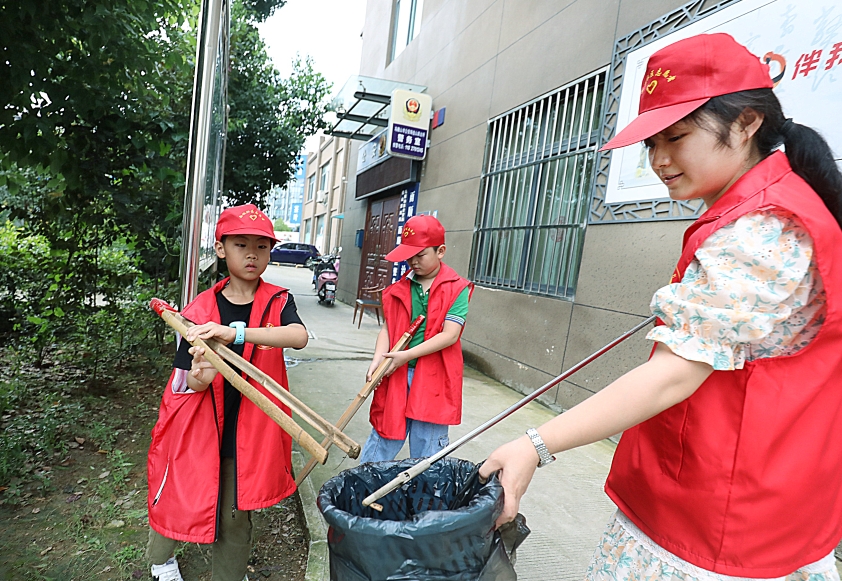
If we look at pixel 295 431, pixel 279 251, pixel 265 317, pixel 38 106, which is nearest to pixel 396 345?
pixel 265 317

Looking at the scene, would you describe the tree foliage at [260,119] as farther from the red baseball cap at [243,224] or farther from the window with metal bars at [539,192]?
the red baseball cap at [243,224]

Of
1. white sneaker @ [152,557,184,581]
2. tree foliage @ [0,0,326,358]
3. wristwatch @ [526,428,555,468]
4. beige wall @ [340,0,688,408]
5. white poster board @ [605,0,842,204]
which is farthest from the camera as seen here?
beige wall @ [340,0,688,408]

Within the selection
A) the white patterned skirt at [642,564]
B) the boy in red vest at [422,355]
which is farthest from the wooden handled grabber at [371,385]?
the white patterned skirt at [642,564]

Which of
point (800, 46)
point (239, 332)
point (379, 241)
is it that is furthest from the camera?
point (379, 241)

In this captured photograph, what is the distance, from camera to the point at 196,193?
210cm

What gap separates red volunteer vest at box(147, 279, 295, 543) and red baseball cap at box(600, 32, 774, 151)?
1.57 m

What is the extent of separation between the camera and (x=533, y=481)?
3.34 m

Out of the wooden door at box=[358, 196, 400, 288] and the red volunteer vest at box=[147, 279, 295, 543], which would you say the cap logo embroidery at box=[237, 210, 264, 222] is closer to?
the red volunteer vest at box=[147, 279, 295, 543]

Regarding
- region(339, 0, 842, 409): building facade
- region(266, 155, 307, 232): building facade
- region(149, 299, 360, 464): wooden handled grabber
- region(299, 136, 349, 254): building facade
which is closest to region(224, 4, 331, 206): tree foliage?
region(266, 155, 307, 232): building facade

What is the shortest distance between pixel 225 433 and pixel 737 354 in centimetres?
177

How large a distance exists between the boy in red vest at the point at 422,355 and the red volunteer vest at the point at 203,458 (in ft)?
2.14

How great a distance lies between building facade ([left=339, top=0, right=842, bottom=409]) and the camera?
3.89 meters

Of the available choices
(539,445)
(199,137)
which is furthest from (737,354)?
(199,137)

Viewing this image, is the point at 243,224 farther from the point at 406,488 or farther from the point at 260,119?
the point at 260,119
